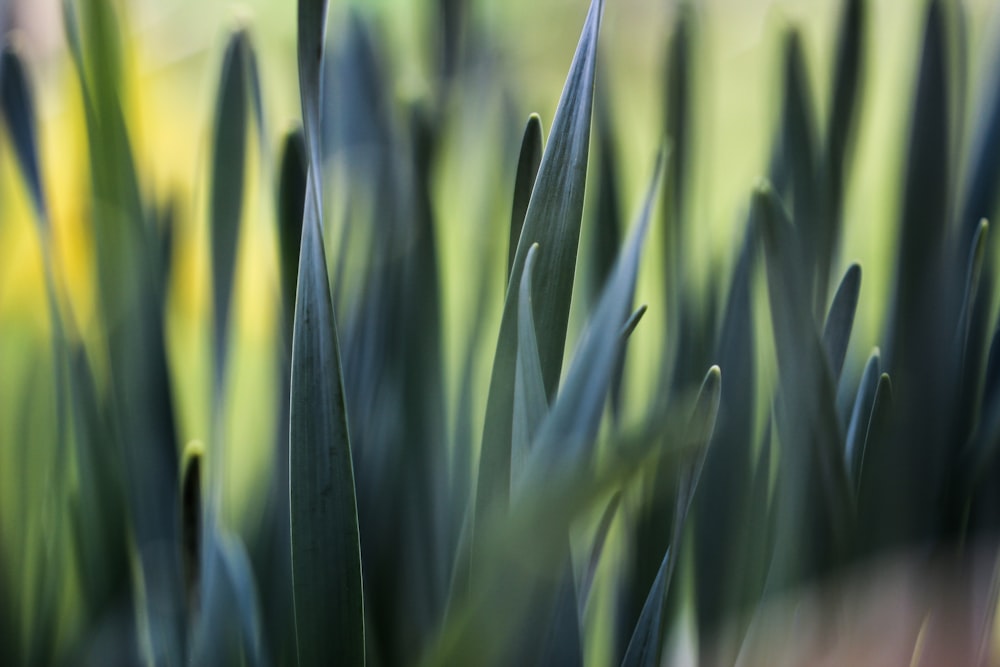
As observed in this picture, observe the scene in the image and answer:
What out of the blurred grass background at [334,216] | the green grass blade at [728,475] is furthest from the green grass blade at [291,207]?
the green grass blade at [728,475]

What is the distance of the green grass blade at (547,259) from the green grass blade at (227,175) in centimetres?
12

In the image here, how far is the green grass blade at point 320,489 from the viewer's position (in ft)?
0.61

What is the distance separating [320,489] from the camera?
0.19 metres

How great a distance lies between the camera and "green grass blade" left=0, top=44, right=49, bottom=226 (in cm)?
27

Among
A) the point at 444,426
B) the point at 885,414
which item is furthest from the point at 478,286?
the point at 885,414

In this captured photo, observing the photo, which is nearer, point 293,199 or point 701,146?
point 293,199

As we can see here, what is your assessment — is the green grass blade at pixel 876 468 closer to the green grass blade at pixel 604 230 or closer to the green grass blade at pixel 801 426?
the green grass blade at pixel 801 426

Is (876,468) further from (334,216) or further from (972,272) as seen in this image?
(334,216)

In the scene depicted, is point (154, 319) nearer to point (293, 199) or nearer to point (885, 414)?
point (293, 199)

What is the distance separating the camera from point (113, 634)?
0.28 m

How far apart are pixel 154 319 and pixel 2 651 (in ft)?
0.37

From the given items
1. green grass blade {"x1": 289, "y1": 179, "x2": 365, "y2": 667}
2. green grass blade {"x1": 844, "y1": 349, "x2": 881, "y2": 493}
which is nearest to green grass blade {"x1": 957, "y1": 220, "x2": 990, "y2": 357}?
green grass blade {"x1": 844, "y1": 349, "x2": 881, "y2": 493}

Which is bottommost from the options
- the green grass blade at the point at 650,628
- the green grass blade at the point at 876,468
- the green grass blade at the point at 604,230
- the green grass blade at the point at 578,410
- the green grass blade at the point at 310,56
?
the green grass blade at the point at 650,628

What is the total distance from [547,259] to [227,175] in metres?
0.13
